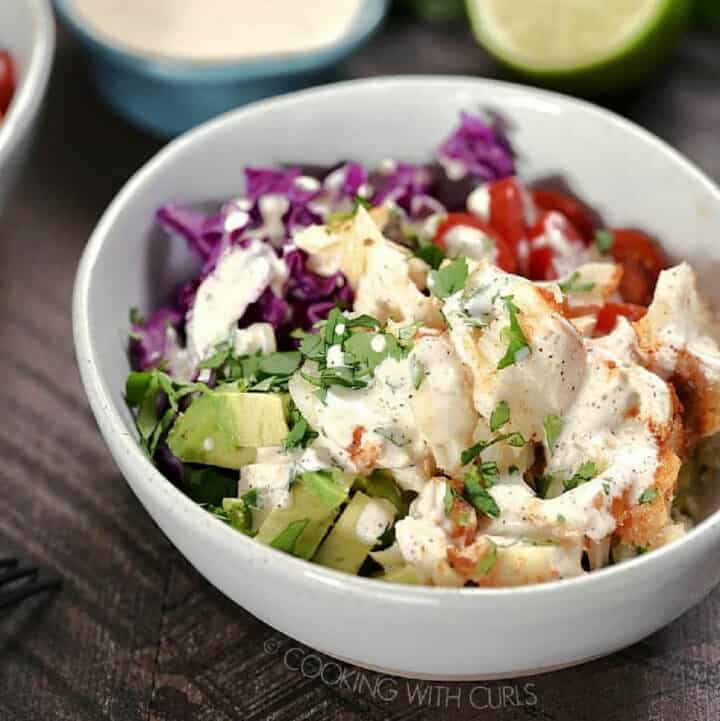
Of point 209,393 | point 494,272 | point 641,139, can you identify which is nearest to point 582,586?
point 494,272

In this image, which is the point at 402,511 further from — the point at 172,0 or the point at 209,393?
the point at 172,0

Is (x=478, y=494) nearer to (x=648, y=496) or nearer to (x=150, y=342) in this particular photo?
(x=648, y=496)

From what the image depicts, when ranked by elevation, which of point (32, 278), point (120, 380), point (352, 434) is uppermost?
point (352, 434)

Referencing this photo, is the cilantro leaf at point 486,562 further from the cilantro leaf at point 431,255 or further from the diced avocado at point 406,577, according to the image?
the cilantro leaf at point 431,255

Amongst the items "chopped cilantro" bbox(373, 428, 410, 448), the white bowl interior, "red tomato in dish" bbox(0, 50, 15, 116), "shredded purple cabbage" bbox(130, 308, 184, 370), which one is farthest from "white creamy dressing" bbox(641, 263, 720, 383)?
"red tomato in dish" bbox(0, 50, 15, 116)

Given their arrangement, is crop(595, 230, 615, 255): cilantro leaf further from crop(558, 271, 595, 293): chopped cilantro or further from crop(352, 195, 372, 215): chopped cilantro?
crop(352, 195, 372, 215): chopped cilantro

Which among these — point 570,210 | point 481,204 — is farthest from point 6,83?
point 570,210

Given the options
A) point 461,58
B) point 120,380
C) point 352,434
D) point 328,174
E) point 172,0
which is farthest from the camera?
point 461,58
